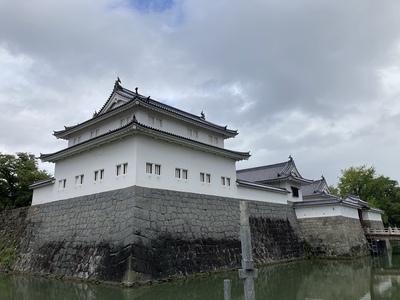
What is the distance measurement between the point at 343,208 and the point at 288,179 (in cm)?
341

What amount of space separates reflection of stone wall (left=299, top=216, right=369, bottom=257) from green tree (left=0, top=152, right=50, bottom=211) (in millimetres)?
16816

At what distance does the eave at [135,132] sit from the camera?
35.1 feet

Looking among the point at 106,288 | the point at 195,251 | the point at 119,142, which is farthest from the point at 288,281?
the point at 119,142

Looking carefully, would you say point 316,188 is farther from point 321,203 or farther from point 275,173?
point 321,203

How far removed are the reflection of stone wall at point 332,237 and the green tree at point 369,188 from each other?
13.9 metres

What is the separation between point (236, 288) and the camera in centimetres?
905

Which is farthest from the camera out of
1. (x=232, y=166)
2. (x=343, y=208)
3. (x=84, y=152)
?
(x=343, y=208)

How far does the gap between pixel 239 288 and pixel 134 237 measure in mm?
3414

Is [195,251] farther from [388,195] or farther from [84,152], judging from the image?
[388,195]

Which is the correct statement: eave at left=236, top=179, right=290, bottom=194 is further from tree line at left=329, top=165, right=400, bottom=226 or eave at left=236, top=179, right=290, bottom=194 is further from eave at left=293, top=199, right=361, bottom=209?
tree line at left=329, top=165, right=400, bottom=226

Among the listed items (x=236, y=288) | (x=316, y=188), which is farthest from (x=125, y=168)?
(x=316, y=188)

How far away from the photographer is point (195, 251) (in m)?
11.1

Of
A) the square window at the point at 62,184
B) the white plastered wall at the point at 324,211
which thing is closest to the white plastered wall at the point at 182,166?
the square window at the point at 62,184

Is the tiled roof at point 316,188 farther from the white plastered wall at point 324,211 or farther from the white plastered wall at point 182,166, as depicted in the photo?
the white plastered wall at point 182,166
